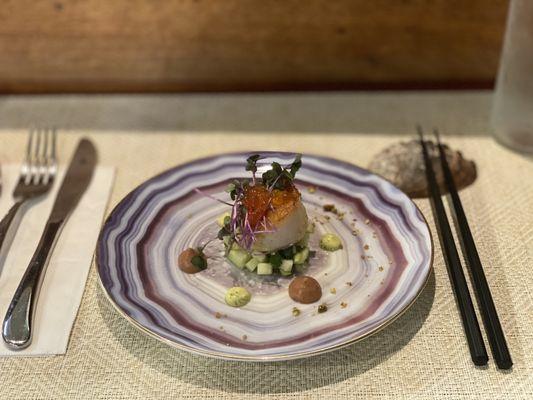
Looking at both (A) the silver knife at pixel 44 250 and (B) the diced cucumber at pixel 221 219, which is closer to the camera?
(A) the silver knife at pixel 44 250

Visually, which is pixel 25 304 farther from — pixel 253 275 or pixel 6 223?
pixel 253 275

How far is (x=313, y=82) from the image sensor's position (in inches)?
67.6

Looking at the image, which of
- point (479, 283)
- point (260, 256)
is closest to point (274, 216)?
point (260, 256)

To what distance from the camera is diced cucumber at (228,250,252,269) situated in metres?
1.03

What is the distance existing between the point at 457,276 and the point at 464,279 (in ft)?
0.04

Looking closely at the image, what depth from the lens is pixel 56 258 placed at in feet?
3.70

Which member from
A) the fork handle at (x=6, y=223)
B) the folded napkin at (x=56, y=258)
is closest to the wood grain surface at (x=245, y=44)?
the folded napkin at (x=56, y=258)

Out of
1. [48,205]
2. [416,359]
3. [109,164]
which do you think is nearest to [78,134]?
[109,164]

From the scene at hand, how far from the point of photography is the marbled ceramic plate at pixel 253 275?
0.90 meters

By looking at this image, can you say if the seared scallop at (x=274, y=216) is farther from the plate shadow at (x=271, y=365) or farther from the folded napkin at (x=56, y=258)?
the folded napkin at (x=56, y=258)

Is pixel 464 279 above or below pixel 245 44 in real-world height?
below

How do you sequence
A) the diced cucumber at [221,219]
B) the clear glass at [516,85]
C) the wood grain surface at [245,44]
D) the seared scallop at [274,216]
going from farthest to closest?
the wood grain surface at [245,44] < the clear glass at [516,85] < the diced cucumber at [221,219] < the seared scallop at [274,216]

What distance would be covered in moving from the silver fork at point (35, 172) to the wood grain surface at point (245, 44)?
0.26m

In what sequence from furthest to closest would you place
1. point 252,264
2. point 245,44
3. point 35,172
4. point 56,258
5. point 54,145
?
point 245,44 → point 54,145 → point 35,172 → point 56,258 → point 252,264
